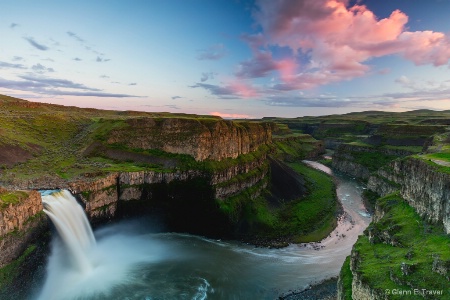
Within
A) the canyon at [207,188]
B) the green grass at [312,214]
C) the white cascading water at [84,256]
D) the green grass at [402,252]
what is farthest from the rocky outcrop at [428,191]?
the white cascading water at [84,256]

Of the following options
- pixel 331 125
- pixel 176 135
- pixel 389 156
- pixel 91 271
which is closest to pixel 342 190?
pixel 389 156

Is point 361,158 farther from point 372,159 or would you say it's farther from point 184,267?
point 184,267

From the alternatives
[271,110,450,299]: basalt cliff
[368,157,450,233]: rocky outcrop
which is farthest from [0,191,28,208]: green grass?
[368,157,450,233]: rocky outcrop

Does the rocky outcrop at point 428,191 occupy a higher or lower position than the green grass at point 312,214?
higher

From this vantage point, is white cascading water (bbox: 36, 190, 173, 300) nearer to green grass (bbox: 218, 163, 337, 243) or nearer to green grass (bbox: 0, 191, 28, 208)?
green grass (bbox: 0, 191, 28, 208)

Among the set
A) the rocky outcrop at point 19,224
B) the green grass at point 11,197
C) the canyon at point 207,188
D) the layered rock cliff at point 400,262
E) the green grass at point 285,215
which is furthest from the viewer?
the green grass at point 285,215

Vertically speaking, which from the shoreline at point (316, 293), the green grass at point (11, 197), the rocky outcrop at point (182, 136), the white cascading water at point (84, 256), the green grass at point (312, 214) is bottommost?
the green grass at point (312, 214)

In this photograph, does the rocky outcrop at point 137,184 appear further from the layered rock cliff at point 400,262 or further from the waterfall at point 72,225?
the layered rock cliff at point 400,262
